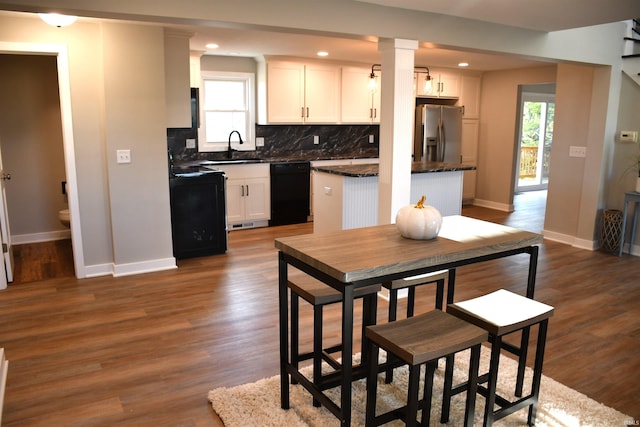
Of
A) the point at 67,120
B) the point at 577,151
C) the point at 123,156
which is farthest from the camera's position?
the point at 577,151

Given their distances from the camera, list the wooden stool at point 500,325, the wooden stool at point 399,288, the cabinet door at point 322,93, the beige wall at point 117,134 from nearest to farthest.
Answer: the wooden stool at point 500,325 → the wooden stool at point 399,288 → the beige wall at point 117,134 → the cabinet door at point 322,93

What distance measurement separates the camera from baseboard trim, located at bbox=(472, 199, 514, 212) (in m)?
8.00

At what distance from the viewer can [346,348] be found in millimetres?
1986

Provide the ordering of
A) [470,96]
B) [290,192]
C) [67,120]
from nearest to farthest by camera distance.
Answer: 1. [67,120]
2. [290,192]
3. [470,96]

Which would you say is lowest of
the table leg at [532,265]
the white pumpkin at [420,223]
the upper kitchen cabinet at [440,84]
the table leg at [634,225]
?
the table leg at [634,225]

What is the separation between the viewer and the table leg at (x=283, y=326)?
2387 mm

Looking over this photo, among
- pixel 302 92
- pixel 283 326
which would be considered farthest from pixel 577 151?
pixel 283 326

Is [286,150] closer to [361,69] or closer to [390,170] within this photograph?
[361,69]

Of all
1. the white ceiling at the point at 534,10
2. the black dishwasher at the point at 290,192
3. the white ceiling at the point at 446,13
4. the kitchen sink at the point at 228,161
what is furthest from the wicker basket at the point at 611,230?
the kitchen sink at the point at 228,161

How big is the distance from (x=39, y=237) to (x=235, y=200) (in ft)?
7.61

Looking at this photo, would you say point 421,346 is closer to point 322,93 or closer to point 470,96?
point 322,93

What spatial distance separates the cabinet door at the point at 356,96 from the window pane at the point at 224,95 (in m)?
1.46

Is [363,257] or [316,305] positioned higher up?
[363,257]

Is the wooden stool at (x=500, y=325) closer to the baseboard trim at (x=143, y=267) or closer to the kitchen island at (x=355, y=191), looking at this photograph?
the kitchen island at (x=355, y=191)
